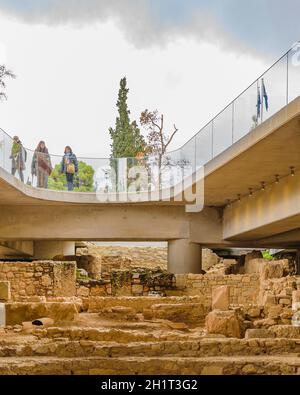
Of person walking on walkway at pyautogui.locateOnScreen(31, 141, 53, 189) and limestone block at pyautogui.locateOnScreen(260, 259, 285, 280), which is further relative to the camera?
person walking on walkway at pyautogui.locateOnScreen(31, 141, 53, 189)

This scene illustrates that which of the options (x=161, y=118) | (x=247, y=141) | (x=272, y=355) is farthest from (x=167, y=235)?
(x=272, y=355)

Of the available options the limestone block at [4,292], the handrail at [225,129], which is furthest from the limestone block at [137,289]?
the limestone block at [4,292]

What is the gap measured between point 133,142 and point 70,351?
1236 inches

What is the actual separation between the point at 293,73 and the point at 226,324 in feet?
20.6

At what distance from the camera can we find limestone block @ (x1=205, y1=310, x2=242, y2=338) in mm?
12547

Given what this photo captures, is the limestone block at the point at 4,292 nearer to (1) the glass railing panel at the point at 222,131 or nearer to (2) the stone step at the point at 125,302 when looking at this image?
(2) the stone step at the point at 125,302

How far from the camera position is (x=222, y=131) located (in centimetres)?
2034

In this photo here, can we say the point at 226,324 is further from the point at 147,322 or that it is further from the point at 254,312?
the point at 147,322

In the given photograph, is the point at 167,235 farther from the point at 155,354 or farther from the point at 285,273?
the point at 155,354

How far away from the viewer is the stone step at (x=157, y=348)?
9.30 meters

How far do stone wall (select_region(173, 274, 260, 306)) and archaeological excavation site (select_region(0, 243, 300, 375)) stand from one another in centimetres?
3

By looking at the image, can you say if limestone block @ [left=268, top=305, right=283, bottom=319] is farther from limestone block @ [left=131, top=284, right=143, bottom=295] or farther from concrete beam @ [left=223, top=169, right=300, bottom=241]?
limestone block @ [left=131, top=284, right=143, bottom=295]

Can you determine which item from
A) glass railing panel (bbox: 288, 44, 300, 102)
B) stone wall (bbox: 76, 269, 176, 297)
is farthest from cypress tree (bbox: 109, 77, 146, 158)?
glass railing panel (bbox: 288, 44, 300, 102)

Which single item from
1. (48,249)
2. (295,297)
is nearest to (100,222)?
(48,249)
